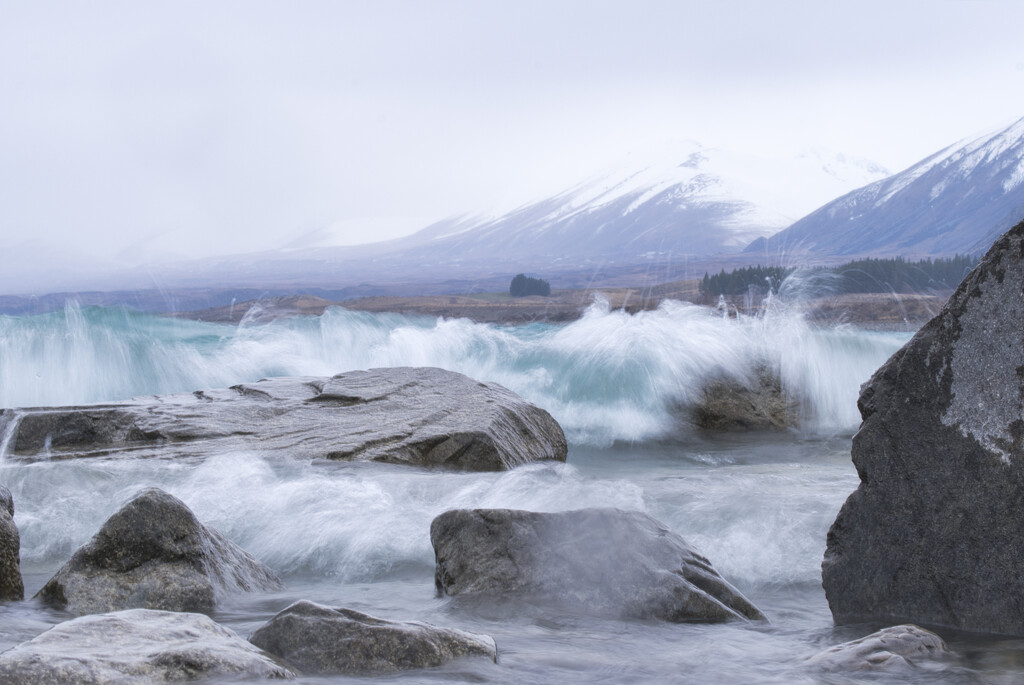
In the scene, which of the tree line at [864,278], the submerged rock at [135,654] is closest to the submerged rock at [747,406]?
the tree line at [864,278]

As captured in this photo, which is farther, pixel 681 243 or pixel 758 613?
pixel 681 243

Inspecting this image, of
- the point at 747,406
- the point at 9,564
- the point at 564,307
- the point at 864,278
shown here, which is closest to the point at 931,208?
the point at 864,278

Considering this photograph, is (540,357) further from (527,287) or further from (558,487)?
(527,287)

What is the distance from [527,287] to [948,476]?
31.9 meters

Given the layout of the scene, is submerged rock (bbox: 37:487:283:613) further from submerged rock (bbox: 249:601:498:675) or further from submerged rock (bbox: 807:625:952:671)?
submerged rock (bbox: 807:625:952:671)

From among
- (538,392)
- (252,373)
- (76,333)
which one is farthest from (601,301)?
(76,333)

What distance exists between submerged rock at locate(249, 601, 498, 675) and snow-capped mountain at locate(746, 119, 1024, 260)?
44.2 m

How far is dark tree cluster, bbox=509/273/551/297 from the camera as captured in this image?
1359 inches

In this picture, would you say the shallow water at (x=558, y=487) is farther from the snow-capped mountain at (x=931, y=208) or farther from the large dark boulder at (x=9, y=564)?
the snow-capped mountain at (x=931, y=208)

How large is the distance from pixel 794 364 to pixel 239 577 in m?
10.4

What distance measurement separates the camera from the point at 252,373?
643 inches

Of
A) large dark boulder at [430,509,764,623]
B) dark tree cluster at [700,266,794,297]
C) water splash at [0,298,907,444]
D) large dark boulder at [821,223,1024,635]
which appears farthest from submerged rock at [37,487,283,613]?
dark tree cluster at [700,266,794,297]

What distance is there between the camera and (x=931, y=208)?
2355 inches

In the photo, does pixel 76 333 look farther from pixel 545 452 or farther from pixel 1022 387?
pixel 1022 387
